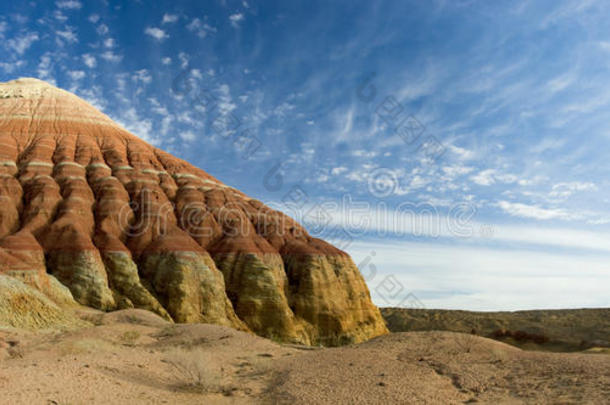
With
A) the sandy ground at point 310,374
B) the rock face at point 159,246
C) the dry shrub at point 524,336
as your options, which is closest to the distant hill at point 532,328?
the dry shrub at point 524,336

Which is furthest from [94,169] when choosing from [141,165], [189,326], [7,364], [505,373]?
[505,373]

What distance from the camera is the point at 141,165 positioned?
162 ft

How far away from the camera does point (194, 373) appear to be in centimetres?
1189

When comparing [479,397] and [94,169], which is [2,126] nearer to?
[94,169]

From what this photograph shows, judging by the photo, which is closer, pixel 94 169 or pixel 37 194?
pixel 37 194

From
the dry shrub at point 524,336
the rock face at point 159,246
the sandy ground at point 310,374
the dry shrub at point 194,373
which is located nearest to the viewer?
the sandy ground at point 310,374

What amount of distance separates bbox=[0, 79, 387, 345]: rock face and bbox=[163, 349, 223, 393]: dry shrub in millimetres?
19462

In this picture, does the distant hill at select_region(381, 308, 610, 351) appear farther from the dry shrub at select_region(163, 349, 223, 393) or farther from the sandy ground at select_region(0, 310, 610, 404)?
the dry shrub at select_region(163, 349, 223, 393)

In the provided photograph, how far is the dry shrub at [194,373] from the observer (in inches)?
439

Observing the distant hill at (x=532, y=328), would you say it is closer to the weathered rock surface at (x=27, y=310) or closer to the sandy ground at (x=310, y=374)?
the sandy ground at (x=310, y=374)

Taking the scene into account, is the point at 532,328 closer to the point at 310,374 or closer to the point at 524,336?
the point at 524,336

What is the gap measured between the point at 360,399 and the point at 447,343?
572cm

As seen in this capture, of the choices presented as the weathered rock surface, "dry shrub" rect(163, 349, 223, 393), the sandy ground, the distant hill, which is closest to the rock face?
the weathered rock surface

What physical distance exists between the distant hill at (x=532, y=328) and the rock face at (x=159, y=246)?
18.6 m
